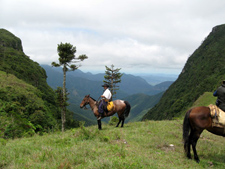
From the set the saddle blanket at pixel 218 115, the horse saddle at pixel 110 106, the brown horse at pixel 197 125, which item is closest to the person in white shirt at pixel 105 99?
the horse saddle at pixel 110 106

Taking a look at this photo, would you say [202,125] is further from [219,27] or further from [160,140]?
[219,27]

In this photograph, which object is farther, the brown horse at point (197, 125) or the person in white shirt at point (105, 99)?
the person in white shirt at point (105, 99)

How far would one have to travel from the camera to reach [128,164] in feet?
13.5

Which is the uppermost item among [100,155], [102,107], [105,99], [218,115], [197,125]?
[105,99]

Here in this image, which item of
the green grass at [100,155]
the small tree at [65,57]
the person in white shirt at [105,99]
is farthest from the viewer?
the small tree at [65,57]

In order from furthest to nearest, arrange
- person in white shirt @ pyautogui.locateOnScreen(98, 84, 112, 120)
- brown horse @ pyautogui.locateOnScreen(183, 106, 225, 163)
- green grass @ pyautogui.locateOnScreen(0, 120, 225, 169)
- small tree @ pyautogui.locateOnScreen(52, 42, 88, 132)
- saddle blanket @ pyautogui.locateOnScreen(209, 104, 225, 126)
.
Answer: small tree @ pyautogui.locateOnScreen(52, 42, 88, 132), person in white shirt @ pyautogui.locateOnScreen(98, 84, 112, 120), brown horse @ pyautogui.locateOnScreen(183, 106, 225, 163), saddle blanket @ pyautogui.locateOnScreen(209, 104, 225, 126), green grass @ pyautogui.locateOnScreen(0, 120, 225, 169)

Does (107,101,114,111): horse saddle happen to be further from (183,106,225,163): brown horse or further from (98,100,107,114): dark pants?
(183,106,225,163): brown horse

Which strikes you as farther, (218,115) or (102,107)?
(102,107)

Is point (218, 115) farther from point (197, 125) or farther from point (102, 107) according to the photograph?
point (102, 107)

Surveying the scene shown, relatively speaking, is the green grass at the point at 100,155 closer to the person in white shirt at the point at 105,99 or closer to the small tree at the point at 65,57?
the person in white shirt at the point at 105,99

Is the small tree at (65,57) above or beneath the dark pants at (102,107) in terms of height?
above

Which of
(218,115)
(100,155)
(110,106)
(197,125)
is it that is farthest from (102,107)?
(218,115)

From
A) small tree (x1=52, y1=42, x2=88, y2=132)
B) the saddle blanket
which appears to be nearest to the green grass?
the saddle blanket

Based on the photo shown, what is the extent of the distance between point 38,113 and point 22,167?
15726mm
